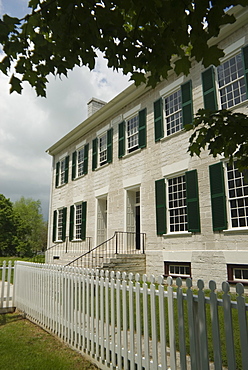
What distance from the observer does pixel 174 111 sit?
11672 millimetres

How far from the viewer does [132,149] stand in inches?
551

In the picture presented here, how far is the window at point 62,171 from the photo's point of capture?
63.4 feet

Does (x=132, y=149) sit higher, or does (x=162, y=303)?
(x=132, y=149)

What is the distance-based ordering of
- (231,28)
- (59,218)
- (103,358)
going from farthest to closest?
1. (59,218)
2. (231,28)
3. (103,358)

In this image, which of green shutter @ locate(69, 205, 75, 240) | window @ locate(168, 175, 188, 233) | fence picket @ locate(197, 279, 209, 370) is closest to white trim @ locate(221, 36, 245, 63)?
window @ locate(168, 175, 188, 233)

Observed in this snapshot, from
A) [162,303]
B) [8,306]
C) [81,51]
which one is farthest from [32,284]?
[81,51]

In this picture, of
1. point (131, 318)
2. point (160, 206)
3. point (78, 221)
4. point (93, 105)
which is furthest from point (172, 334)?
point (93, 105)

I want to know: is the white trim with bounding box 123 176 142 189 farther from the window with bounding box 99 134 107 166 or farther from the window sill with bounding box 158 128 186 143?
the window with bounding box 99 134 107 166

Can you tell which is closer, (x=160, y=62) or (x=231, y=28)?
(x=160, y=62)

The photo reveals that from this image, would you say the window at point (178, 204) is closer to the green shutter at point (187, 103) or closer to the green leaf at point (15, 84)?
the green shutter at point (187, 103)

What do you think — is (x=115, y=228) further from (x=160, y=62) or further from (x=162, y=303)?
(x=160, y=62)

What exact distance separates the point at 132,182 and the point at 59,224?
8.19 m

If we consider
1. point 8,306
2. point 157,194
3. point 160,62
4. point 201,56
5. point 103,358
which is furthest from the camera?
point 157,194

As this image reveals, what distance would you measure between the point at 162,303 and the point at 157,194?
831 cm
